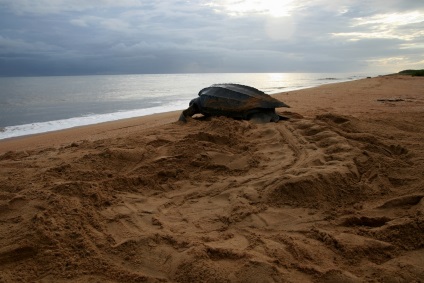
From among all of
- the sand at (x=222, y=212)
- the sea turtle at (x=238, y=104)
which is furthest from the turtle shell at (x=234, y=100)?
the sand at (x=222, y=212)

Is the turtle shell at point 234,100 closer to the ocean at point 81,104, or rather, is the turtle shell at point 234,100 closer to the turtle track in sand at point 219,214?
the turtle track in sand at point 219,214

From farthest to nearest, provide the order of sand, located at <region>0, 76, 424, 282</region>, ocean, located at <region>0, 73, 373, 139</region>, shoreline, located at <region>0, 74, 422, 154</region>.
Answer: ocean, located at <region>0, 73, 373, 139</region>
shoreline, located at <region>0, 74, 422, 154</region>
sand, located at <region>0, 76, 424, 282</region>

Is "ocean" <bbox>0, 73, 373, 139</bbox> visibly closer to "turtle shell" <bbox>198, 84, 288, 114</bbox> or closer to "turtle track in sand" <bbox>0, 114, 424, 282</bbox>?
"turtle shell" <bbox>198, 84, 288, 114</bbox>

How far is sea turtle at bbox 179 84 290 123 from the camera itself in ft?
19.7

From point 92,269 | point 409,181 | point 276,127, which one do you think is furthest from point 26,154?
point 409,181

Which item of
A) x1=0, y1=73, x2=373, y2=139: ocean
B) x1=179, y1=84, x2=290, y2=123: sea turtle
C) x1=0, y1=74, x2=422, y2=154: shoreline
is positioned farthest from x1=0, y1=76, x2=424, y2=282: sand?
x1=0, y1=73, x2=373, y2=139: ocean

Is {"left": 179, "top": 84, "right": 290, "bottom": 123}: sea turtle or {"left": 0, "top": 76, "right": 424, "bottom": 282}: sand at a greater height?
{"left": 179, "top": 84, "right": 290, "bottom": 123}: sea turtle

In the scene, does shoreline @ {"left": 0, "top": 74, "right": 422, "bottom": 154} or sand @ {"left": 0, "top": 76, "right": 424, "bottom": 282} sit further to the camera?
shoreline @ {"left": 0, "top": 74, "right": 422, "bottom": 154}

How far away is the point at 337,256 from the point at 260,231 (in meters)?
0.52

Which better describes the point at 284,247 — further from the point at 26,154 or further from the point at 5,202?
the point at 26,154

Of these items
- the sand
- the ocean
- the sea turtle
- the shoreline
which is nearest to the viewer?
the sand

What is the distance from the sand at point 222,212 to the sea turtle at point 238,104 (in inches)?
80.7

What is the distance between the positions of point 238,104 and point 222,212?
3.88 m

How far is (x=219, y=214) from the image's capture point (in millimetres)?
2432
